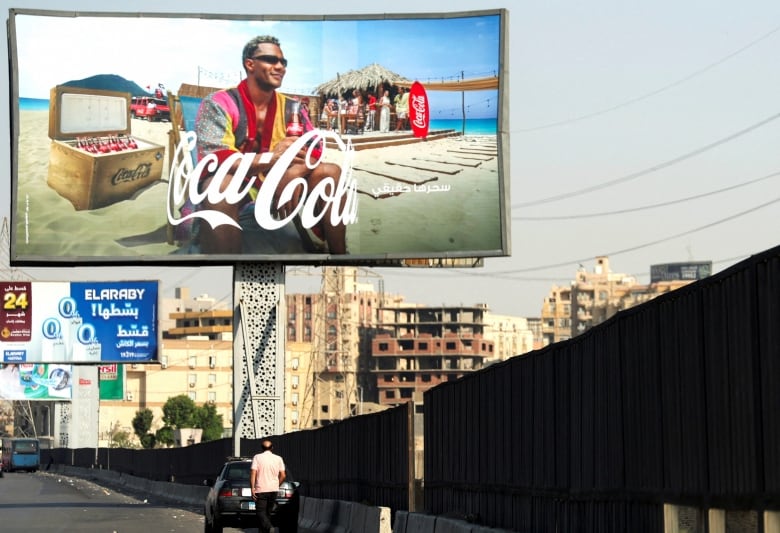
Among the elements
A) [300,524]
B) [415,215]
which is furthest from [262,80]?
[300,524]

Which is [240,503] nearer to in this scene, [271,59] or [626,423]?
[626,423]

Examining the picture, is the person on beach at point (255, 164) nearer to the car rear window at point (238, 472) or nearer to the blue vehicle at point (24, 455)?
the car rear window at point (238, 472)

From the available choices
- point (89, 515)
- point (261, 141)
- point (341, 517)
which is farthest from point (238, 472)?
point (261, 141)

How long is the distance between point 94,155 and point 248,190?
3.95 metres

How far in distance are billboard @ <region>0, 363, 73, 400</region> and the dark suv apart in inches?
3074

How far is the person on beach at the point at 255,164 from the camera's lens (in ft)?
130

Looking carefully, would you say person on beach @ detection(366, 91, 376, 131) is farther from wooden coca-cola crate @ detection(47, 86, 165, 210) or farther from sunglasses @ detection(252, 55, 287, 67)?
wooden coca-cola crate @ detection(47, 86, 165, 210)

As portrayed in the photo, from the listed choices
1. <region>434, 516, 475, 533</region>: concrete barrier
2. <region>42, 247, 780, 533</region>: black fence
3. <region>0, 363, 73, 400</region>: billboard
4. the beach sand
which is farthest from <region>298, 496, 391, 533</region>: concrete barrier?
<region>0, 363, 73, 400</region>: billboard

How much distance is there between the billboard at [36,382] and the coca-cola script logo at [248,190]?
66369 mm

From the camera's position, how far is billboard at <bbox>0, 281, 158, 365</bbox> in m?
69.9

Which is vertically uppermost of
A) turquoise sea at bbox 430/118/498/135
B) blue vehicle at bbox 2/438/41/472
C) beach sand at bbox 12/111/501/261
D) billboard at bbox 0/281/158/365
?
turquoise sea at bbox 430/118/498/135

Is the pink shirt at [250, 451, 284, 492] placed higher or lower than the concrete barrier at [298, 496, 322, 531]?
higher

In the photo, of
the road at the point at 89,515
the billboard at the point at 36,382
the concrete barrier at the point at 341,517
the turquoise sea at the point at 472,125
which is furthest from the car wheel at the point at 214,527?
the billboard at the point at 36,382

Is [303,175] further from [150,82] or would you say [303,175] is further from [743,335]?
[743,335]
